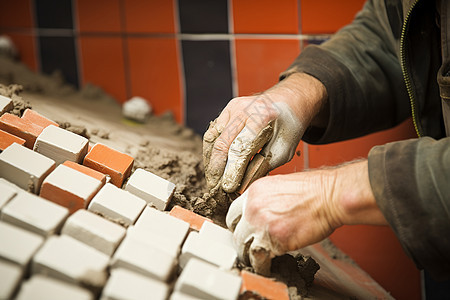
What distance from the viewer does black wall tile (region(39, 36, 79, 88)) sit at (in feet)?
11.3

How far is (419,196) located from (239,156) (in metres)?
0.58

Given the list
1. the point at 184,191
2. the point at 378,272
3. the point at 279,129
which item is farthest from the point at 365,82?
the point at 378,272

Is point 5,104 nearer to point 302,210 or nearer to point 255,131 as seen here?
point 255,131

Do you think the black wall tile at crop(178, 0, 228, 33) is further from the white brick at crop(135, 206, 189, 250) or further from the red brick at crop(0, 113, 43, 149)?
the white brick at crop(135, 206, 189, 250)

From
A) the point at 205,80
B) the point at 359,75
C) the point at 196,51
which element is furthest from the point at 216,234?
the point at 196,51

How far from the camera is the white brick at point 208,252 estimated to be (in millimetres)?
1269

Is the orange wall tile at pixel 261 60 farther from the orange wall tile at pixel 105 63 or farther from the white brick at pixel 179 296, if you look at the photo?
the white brick at pixel 179 296

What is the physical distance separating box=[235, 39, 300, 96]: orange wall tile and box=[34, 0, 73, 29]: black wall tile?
1.64m

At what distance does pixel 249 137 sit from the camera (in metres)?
1.45

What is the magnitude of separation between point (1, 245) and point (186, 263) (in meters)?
0.51

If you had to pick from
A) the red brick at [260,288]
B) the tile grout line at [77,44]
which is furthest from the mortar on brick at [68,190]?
the tile grout line at [77,44]

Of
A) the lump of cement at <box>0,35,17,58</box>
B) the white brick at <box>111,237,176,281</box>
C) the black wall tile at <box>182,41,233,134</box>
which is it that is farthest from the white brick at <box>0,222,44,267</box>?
the lump of cement at <box>0,35,17,58</box>

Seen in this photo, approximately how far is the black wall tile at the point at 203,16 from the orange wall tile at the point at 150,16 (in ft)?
0.36

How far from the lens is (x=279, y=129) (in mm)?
1558
